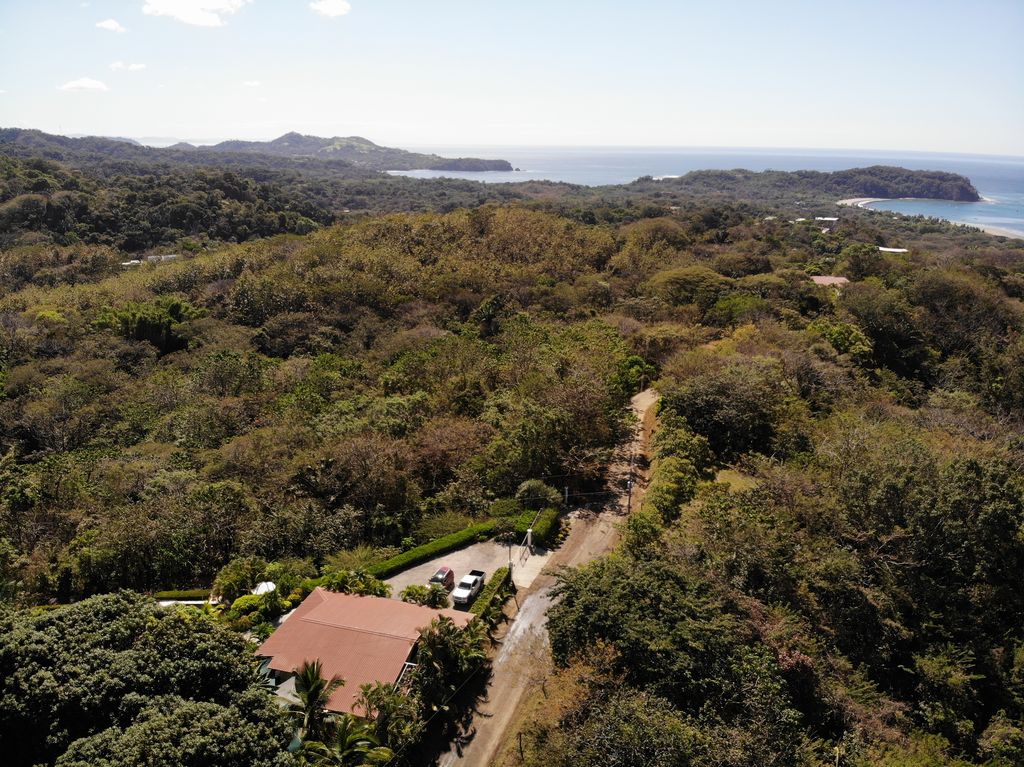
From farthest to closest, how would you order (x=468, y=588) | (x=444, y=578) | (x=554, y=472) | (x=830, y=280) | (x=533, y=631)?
(x=830, y=280) → (x=554, y=472) → (x=444, y=578) → (x=468, y=588) → (x=533, y=631)

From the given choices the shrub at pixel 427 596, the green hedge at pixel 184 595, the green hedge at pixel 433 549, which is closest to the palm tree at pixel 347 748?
the shrub at pixel 427 596

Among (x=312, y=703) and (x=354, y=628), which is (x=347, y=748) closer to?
(x=312, y=703)

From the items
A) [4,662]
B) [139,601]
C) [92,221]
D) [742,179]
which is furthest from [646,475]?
[742,179]

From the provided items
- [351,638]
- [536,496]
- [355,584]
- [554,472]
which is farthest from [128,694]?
[554,472]

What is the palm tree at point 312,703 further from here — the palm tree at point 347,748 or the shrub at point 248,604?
the shrub at point 248,604

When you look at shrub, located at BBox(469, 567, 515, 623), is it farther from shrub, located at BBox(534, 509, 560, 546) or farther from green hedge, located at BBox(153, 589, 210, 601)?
green hedge, located at BBox(153, 589, 210, 601)

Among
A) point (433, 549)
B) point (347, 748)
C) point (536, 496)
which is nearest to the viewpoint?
point (347, 748)
